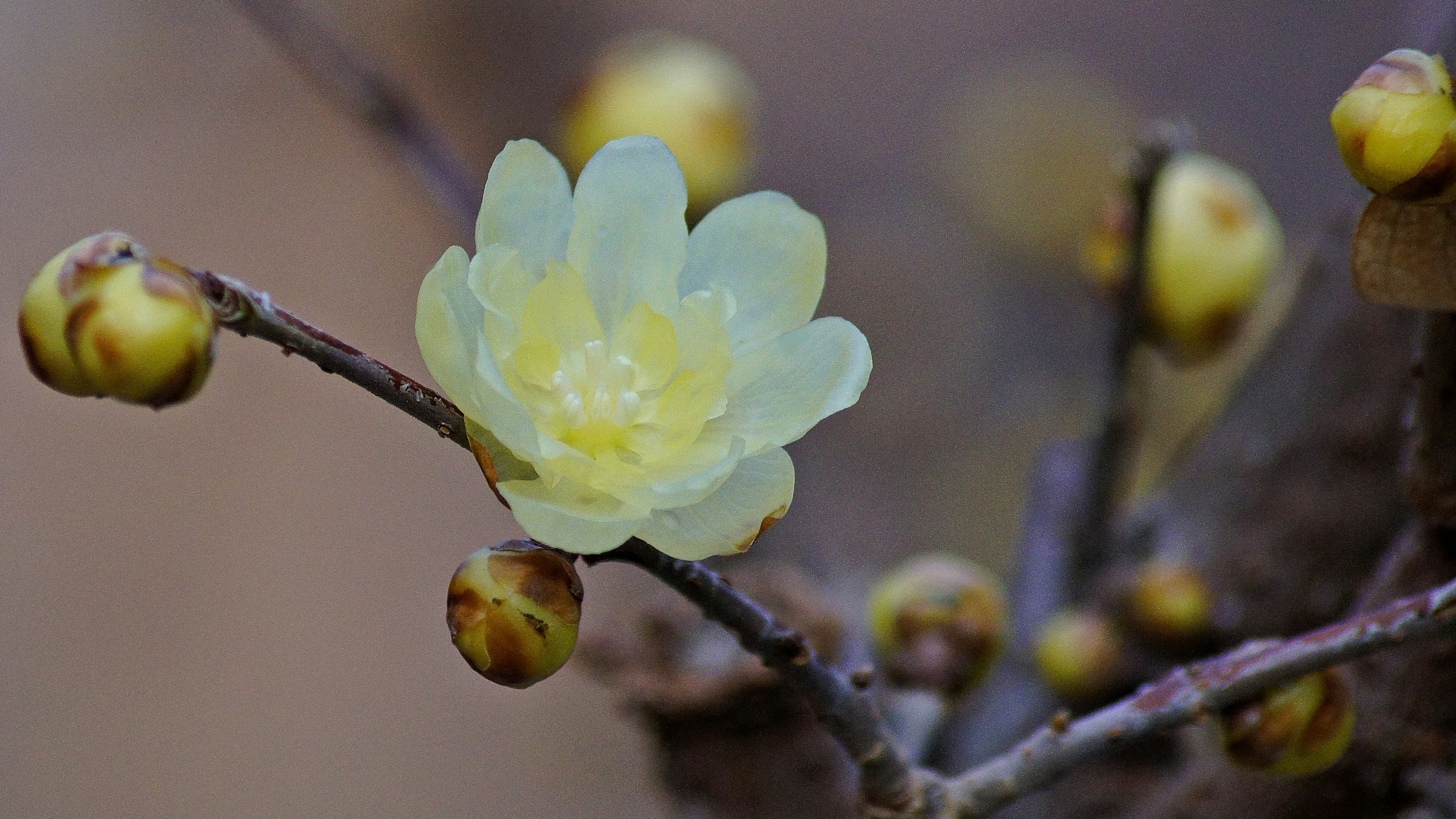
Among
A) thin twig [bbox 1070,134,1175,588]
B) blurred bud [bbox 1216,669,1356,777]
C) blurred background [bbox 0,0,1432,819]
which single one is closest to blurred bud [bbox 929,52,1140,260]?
blurred background [bbox 0,0,1432,819]

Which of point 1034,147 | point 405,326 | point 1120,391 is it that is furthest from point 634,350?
point 1034,147

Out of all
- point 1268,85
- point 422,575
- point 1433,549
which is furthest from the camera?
point 1268,85

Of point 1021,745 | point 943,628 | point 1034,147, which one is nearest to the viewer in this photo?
point 1021,745

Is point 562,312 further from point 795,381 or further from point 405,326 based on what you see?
point 405,326

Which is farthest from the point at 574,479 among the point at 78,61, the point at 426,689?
the point at 78,61

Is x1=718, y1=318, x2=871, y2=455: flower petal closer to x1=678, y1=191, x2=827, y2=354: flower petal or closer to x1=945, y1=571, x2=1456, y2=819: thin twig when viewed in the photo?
x1=678, y1=191, x2=827, y2=354: flower petal

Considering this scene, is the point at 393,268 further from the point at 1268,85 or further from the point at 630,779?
the point at 1268,85
